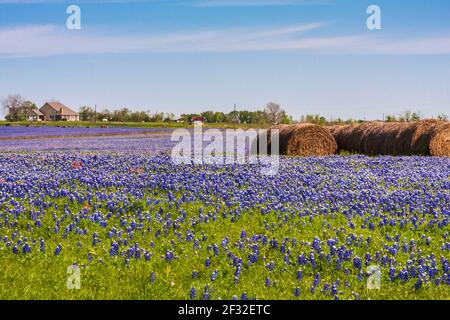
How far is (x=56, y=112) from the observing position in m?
176

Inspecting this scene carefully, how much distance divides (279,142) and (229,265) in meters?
18.7

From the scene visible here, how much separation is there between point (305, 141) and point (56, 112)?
16208cm

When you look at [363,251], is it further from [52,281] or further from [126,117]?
[126,117]

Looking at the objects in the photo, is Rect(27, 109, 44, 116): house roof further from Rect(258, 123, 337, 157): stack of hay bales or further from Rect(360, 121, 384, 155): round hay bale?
Rect(258, 123, 337, 157): stack of hay bales

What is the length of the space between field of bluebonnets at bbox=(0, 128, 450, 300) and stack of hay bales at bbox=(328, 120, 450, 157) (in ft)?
35.5

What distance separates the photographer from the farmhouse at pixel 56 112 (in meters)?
176

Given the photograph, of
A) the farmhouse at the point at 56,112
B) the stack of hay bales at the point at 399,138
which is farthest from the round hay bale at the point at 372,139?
the farmhouse at the point at 56,112

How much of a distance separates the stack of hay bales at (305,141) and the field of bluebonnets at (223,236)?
427 inches

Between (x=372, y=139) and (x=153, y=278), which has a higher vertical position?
(x=372, y=139)

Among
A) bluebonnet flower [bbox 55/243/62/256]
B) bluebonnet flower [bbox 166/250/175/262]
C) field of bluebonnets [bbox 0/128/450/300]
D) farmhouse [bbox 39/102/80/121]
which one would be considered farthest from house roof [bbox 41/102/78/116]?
bluebonnet flower [bbox 166/250/175/262]

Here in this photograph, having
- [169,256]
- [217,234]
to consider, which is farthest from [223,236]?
[169,256]

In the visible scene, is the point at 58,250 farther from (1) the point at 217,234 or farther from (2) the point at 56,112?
(2) the point at 56,112

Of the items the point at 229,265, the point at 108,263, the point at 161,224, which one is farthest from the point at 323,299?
the point at 161,224

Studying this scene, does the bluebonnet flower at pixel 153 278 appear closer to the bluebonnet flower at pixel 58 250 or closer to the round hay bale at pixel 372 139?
the bluebonnet flower at pixel 58 250
